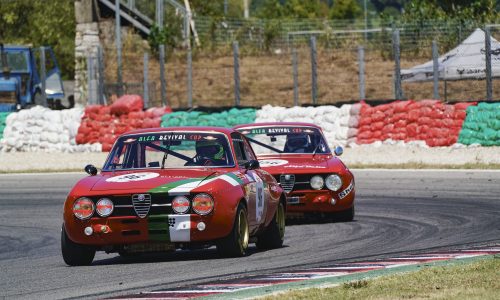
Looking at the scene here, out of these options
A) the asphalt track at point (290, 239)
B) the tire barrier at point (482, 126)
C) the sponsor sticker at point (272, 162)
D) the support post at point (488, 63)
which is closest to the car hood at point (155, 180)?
the asphalt track at point (290, 239)

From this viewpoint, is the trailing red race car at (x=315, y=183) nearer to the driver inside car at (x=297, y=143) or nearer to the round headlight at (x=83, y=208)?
the driver inside car at (x=297, y=143)

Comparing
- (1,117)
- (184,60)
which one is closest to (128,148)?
(1,117)

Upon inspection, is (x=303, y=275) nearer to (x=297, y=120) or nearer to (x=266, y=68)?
(x=297, y=120)

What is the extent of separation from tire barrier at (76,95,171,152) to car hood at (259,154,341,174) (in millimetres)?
14748

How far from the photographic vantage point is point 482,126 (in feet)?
85.3

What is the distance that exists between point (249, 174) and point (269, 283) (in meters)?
3.05

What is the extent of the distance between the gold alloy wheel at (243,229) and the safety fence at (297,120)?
610 inches

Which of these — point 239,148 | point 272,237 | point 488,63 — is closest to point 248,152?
point 239,148

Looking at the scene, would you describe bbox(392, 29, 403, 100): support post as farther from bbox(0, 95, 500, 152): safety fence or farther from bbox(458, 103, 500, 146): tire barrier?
bbox(458, 103, 500, 146): tire barrier

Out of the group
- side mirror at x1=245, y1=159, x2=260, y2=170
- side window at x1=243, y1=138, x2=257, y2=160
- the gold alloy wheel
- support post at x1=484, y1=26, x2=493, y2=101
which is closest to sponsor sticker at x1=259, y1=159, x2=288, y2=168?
side window at x1=243, y1=138, x2=257, y2=160

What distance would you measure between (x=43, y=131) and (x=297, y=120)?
7.64m

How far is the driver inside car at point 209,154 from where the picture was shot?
11.5 metres

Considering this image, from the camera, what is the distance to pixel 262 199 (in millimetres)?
11594

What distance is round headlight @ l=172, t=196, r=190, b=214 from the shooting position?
408 inches
